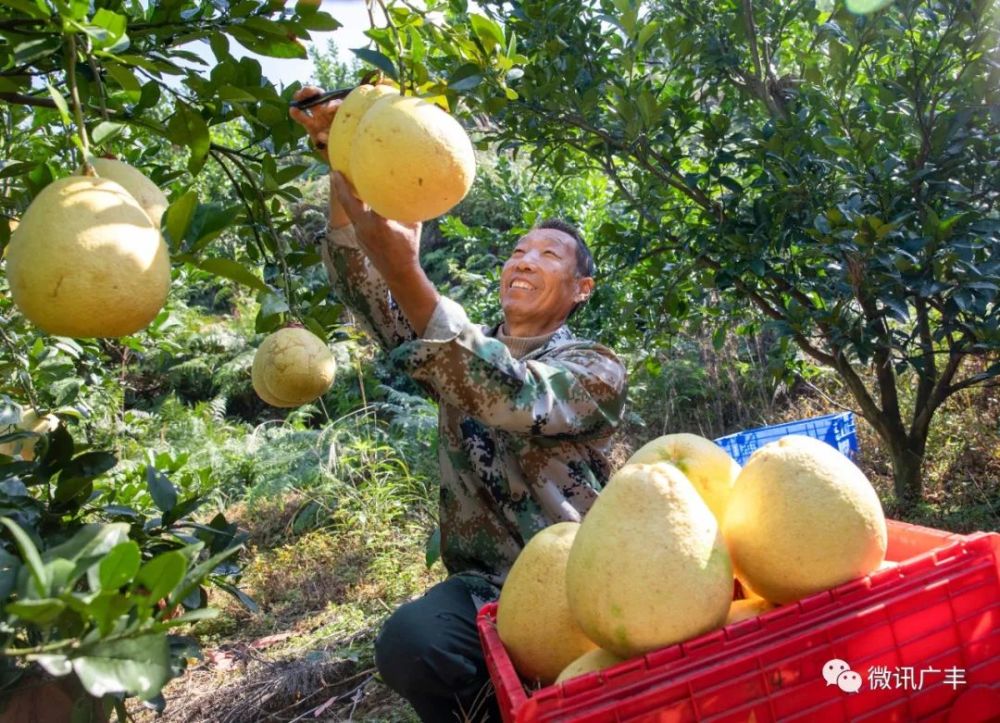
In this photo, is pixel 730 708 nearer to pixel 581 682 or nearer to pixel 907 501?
pixel 581 682

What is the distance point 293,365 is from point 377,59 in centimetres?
65

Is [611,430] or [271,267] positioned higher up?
[271,267]

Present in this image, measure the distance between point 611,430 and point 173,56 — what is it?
1240 mm

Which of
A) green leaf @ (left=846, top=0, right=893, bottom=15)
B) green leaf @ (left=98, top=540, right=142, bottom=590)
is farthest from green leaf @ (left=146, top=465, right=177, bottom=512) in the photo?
green leaf @ (left=846, top=0, right=893, bottom=15)

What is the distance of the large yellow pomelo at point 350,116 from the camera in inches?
47.7

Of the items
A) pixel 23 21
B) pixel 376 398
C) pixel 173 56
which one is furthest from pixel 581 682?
pixel 376 398

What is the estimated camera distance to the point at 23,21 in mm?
1129

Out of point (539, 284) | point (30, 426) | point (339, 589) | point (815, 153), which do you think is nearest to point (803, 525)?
point (539, 284)

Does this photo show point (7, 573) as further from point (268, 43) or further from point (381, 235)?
point (268, 43)

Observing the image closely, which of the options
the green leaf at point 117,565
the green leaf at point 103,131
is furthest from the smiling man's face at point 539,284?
the green leaf at point 117,565

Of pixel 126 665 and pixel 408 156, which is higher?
pixel 408 156

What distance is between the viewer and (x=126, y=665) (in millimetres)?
727

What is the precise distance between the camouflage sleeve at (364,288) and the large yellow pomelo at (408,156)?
791 millimetres

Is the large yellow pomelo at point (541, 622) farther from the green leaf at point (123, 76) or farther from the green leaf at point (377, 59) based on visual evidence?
the green leaf at point (123, 76)
